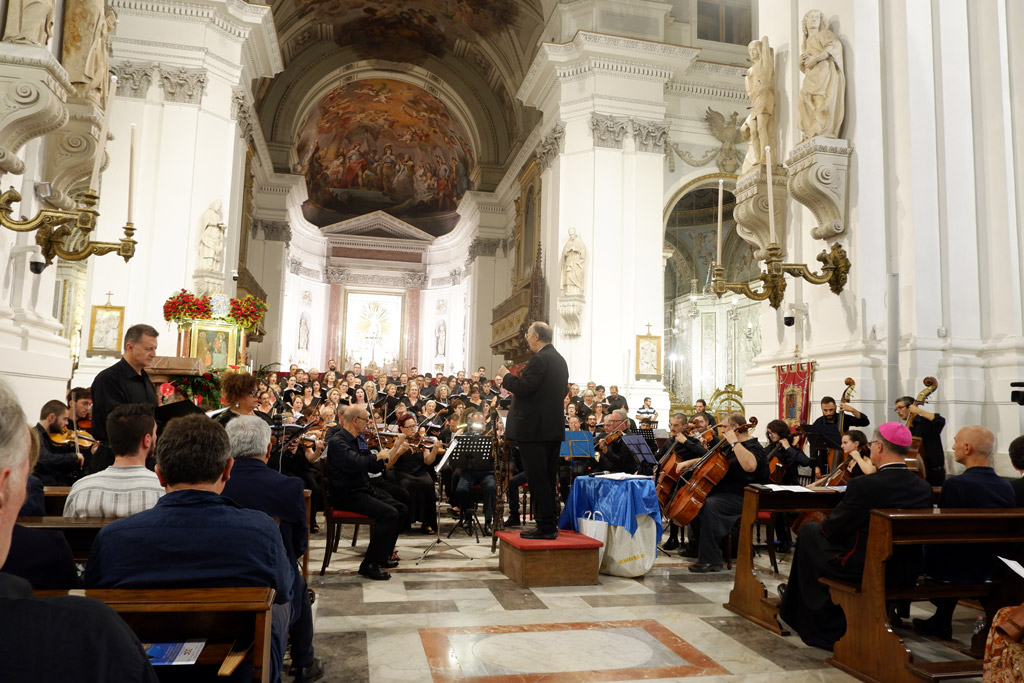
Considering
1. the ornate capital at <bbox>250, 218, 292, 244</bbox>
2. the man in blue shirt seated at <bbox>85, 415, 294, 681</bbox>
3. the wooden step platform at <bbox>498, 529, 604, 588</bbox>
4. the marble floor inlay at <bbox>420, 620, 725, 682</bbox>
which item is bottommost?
A: the marble floor inlay at <bbox>420, 620, 725, 682</bbox>

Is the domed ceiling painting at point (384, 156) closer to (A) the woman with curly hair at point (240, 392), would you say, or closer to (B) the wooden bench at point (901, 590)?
(A) the woman with curly hair at point (240, 392)

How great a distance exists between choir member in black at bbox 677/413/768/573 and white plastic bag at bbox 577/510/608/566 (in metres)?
0.86

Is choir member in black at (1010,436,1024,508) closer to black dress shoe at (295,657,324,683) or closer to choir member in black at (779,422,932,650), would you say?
choir member in black at (779,422,932,650)

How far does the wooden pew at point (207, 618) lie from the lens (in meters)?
1.85

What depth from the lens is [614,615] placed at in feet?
15.7

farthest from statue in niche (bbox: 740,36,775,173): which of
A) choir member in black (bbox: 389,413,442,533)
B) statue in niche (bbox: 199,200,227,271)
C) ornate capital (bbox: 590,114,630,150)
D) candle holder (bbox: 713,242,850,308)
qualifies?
statue in niche (bbox: 199,200,227,271)

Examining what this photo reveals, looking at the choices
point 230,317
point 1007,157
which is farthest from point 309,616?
point 230,317

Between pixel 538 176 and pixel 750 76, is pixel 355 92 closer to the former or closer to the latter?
pixel 538 176

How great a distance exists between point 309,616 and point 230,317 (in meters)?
9.86

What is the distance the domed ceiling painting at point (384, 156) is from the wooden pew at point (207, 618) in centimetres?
2588

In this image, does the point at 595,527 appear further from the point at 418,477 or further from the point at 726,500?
the point at 418,477

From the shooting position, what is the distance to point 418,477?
302 inches

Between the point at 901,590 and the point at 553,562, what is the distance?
2.40 meters

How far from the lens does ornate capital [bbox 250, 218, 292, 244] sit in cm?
2303
